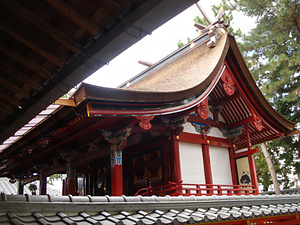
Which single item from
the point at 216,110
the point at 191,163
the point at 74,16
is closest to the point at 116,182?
the point at 191,163

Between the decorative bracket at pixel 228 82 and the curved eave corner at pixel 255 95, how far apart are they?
45 cm

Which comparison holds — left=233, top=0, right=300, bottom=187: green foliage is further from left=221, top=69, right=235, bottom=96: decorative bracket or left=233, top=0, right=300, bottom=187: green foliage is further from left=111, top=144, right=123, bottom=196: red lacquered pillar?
left=111, top=144, right=123, bottom=196: red lacquered pillar

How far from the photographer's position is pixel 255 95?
29.2 feet

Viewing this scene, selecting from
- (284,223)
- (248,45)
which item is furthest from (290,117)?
(284,223)

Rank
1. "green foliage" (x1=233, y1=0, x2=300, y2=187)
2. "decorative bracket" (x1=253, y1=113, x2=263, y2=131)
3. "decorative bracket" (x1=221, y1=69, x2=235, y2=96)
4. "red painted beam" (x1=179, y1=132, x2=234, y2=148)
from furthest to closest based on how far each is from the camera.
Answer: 1. "green foliage" (x1=233, y1=0, x2=300, y2=187)
2. "decorative bracket" (x1=253, y1=113, x2=263, y2=131)
3. "decorative bracket" (x1=221, y1=69, x2=235, y2=96)
4. "red painted beam" (x1=179, y1=132, x2=234, y2=148)

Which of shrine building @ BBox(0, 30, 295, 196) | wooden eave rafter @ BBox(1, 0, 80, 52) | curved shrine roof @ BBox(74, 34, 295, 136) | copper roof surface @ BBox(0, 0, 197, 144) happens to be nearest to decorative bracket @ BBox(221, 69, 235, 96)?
shrine building @ BBox(0, 30, 295, 196)

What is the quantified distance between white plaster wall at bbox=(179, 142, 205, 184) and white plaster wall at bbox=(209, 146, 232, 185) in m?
0.62

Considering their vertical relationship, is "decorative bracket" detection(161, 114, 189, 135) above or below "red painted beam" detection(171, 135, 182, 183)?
above

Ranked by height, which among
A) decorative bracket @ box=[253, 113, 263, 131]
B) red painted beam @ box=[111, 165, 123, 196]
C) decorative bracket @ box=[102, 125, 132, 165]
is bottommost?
red painted beam @ box=[111, 165, 123, 196]

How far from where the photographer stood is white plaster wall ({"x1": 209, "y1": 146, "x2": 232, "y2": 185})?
28.7ft

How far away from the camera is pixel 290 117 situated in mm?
15656

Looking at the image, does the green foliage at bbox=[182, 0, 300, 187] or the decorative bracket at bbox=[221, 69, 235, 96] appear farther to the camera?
the green foliage at bbox=[182, 0, 300, 187]

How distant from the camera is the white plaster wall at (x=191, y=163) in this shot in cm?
783

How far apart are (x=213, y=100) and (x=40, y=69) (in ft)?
24.1
